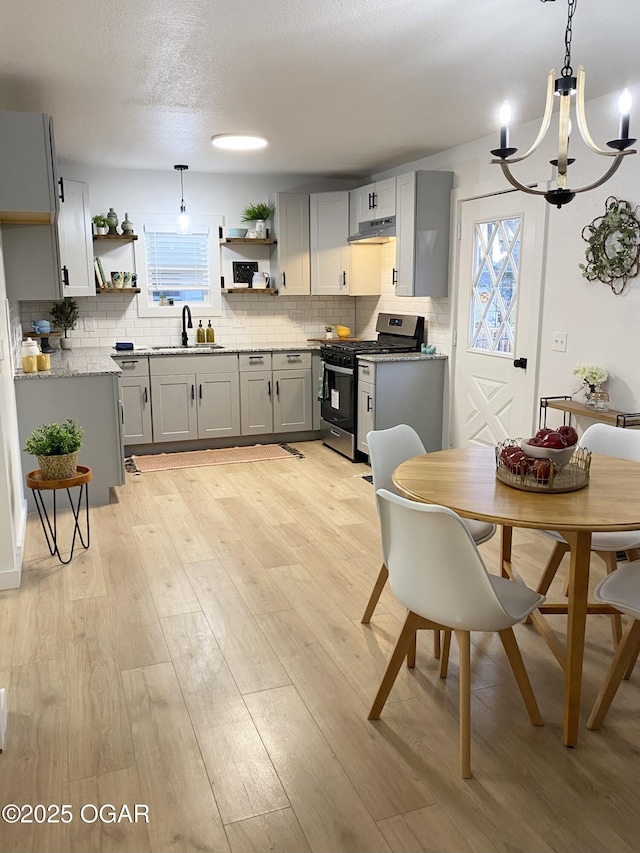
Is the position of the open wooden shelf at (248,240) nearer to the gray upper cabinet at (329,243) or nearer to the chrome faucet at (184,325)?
the gray upper cabinet at (329,243)

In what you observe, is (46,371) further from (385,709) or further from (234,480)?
(385,709)

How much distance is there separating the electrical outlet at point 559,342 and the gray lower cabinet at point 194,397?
9.73ft

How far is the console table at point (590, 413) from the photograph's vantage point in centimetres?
370

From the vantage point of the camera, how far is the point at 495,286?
5.08 meters

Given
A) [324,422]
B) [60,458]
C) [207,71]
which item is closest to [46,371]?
[60,458]

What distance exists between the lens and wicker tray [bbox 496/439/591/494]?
95.9 inches

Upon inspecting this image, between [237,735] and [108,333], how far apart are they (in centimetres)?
490

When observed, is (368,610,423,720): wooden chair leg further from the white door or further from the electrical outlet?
the white door

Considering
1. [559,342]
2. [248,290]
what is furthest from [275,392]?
[559,342]

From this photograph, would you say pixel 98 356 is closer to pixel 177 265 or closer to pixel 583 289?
pixel 177 265

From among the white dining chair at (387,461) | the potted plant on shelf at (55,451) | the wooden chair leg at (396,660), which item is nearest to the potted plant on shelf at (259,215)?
the potted plant on shelf at (55,451)

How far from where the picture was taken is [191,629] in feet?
10.0

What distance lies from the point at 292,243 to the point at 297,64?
335 cm

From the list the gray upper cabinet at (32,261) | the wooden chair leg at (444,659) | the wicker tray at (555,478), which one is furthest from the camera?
the gray upper cabinet at (32,261)
